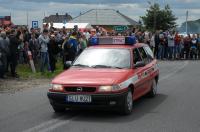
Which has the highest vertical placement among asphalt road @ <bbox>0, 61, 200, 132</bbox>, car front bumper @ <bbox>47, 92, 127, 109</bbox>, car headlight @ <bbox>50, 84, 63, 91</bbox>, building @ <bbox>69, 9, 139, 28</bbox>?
building @ <bbox>69, 9, 139, 28</bbox>

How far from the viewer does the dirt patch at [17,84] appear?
15708 mm

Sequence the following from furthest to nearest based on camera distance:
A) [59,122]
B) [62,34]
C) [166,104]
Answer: [62,34]
[166,104]
[59,122]

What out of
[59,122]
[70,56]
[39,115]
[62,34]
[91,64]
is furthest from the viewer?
[62,34]

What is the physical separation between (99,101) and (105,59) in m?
1.76

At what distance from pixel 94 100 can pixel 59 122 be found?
832 mm

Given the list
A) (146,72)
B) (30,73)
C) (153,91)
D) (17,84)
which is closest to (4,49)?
(17,84)

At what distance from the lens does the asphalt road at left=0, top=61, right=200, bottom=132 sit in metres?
9.09

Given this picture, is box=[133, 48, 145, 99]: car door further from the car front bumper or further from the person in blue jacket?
the person in blue jacket

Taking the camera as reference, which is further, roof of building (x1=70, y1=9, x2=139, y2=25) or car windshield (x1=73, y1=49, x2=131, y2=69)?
roof of building (x1=70, y1=9, x2=139, y2=25)

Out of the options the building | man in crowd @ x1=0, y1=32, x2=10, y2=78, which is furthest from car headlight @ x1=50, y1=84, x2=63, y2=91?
the building

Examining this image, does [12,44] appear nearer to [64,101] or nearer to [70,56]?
[70,56]

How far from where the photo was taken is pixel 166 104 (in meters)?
12.3

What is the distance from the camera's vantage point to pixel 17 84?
1709cm

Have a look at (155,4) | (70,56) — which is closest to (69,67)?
(70,56)
